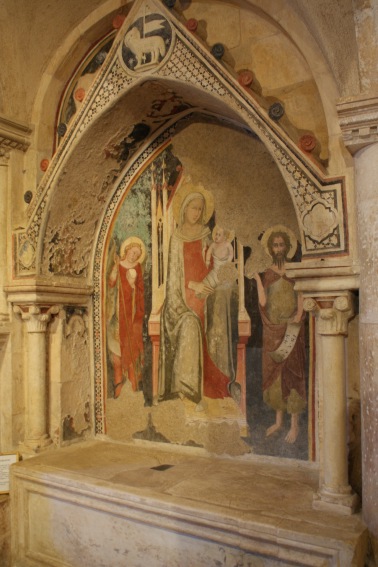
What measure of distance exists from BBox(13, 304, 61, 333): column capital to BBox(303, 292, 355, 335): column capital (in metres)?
2.58

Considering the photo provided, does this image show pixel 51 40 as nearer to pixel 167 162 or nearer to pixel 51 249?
pixel 167 162

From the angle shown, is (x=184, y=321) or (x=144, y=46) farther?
(x=184, y=321)

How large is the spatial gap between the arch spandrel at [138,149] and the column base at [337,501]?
148 centimetres

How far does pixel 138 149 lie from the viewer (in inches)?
201

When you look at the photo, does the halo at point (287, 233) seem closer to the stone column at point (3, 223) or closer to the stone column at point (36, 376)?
the stone column at point (36, 376)

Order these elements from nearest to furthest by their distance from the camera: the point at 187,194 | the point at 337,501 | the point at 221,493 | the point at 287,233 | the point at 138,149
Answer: the point at 337,501 < the point at 221,493 < the point at 287,233 < the point at 187,194 < the point at 138,149

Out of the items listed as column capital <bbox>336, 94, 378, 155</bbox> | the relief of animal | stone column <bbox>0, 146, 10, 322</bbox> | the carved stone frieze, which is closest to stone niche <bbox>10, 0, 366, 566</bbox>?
the relief of animal

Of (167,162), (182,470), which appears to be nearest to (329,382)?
(182,470)

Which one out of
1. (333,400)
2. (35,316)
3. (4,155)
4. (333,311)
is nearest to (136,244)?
(35,316)

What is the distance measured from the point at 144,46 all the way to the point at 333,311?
8.23ft

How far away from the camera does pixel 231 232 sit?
4617 mm

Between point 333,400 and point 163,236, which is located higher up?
point 163,236

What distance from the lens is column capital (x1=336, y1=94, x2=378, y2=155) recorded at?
298 centimetres

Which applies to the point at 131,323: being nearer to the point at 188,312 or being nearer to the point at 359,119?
the point at 188,312
